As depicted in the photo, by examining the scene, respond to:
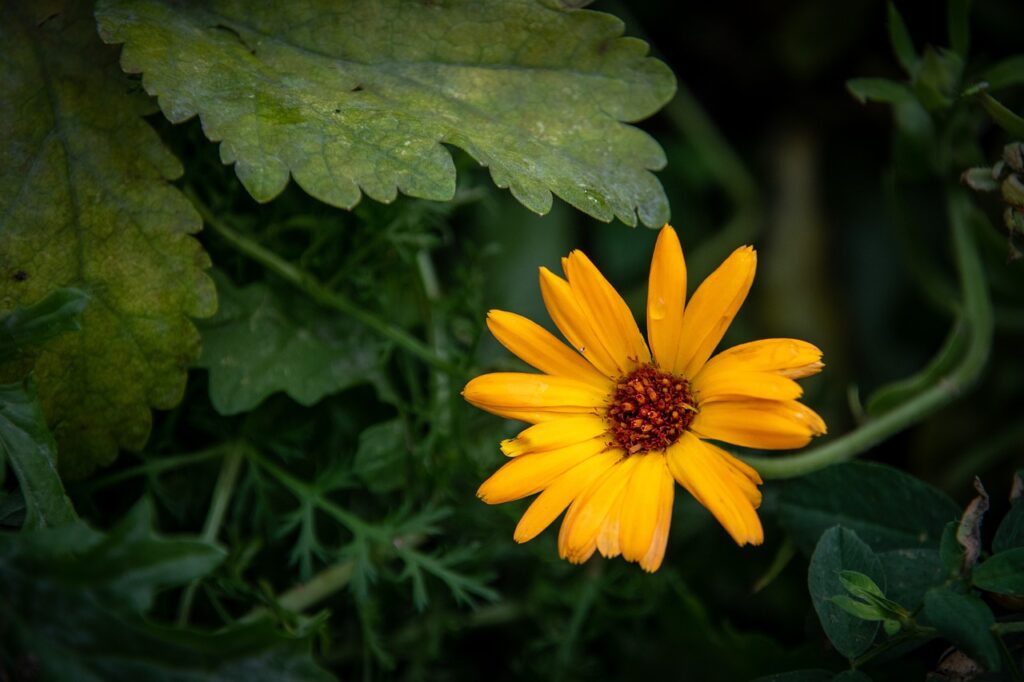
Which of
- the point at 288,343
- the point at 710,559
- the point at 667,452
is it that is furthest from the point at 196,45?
the point at 710,559

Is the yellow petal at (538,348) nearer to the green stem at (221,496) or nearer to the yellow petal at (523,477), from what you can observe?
the yellow petal at (523,477)

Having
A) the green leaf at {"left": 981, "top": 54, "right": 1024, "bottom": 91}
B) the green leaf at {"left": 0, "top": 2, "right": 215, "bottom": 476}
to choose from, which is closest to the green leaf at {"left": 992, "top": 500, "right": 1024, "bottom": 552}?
the green leaf at {"left": 981, "top": 54, "right": 1024, "bottom": 91}

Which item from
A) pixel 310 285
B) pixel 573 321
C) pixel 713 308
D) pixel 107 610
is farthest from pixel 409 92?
pixel 107 610

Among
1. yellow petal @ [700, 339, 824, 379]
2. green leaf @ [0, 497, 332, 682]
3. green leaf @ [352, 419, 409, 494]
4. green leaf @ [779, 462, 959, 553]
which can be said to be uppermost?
yellow petal @ [700, 339, 824, 379]

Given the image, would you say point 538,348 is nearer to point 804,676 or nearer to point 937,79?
point 804,676

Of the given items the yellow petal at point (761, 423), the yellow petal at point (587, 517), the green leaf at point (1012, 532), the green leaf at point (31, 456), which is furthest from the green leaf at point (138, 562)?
the green leaf at point (1012, 532)

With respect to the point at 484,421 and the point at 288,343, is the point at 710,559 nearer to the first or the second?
the point at 484,421

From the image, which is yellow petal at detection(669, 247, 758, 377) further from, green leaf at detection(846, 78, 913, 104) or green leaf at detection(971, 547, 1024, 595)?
green leaf at detection(846, 78, 913, 104)
